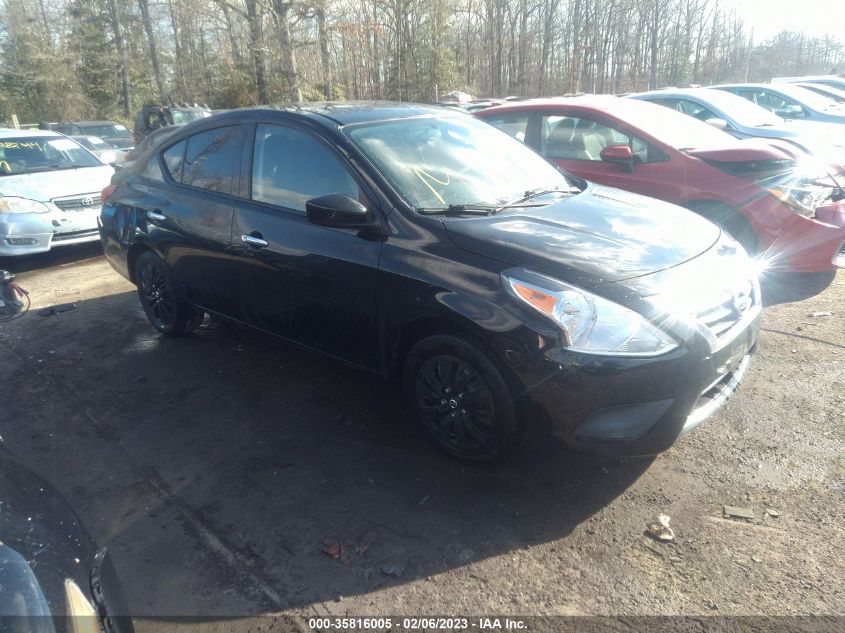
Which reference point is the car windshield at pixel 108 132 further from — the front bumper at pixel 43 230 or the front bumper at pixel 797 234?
the front bumper at pixel 797 234

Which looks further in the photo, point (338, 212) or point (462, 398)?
point (338, 212)

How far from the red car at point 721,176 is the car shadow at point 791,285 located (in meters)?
0.20

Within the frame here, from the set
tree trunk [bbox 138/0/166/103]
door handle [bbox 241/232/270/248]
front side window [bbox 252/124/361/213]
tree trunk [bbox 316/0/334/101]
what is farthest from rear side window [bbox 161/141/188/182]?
tree trunk [bbox 138/0/166/103]

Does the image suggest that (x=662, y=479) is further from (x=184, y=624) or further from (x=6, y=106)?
(x=6, y=106)

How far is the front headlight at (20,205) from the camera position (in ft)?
24.2

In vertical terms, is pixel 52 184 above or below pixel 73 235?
above

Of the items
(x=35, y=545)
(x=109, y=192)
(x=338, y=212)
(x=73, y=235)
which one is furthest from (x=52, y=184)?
(x=35, y=545)

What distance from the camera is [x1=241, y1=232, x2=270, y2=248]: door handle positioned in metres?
3.85

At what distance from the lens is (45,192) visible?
776 centimetres

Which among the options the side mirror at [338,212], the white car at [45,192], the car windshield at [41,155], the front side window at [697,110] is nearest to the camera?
the side mirror at [338,212]

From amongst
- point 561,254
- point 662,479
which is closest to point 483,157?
point 561,254

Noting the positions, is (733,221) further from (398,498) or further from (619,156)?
(398,498)

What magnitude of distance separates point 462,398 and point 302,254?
128 centimetres

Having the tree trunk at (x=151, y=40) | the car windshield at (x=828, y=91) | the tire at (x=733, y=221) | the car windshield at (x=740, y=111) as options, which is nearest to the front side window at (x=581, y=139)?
the tire at (x=733, y=221)
